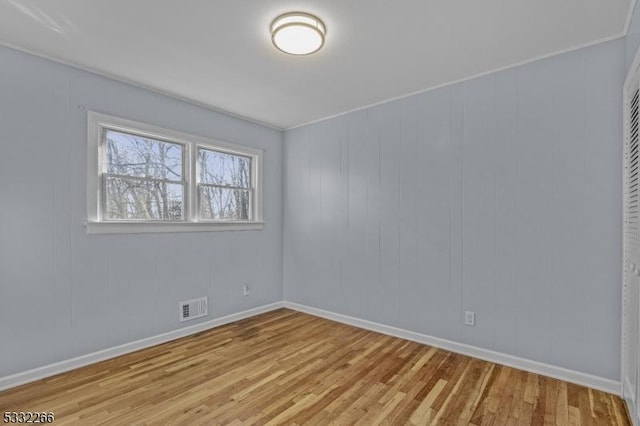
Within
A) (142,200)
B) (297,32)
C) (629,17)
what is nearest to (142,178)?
(142,200)

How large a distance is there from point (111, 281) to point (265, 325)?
5.55 feet

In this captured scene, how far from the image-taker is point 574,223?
249cm

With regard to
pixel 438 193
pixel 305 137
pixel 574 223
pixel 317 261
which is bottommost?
pixel 317 261

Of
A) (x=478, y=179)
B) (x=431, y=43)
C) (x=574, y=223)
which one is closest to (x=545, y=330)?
(x=574, y=223)

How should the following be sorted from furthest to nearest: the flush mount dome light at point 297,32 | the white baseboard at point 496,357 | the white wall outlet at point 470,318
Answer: the white wall outlet at point 470,318 → the white baseboard at point 496,357 → the flush mount dome light at point 297,32

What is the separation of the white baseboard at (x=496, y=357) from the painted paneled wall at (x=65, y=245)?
6.48 ft

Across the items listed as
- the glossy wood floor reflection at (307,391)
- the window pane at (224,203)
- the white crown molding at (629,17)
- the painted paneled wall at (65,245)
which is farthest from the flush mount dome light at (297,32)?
the glossy wood floor reflection at (307,391)

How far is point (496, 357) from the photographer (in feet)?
9.29

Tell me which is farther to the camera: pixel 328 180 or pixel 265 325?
pixel 328 180

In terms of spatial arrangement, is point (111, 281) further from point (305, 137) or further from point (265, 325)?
point (305, 137)

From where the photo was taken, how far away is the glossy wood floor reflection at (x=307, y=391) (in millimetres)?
2068

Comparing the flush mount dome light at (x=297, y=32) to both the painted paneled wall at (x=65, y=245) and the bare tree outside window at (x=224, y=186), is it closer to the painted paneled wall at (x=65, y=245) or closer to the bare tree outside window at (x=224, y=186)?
the painted paneled wall at (x=65, y=245)

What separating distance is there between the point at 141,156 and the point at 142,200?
443mm

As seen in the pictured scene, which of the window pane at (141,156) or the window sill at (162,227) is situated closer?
the window sill at (162,227)
